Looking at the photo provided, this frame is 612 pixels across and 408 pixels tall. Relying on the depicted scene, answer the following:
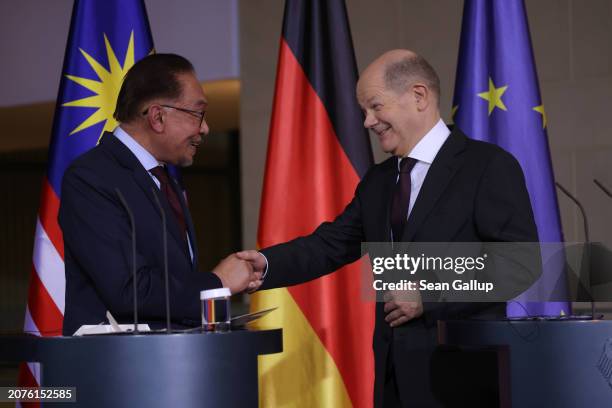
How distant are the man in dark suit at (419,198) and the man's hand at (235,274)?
8cm

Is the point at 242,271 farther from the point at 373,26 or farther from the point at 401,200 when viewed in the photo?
the point at 373,26

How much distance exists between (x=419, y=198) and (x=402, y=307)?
0.34 meters

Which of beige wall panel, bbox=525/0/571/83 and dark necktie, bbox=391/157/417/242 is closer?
dark necktie, bbox=391/157/417/242

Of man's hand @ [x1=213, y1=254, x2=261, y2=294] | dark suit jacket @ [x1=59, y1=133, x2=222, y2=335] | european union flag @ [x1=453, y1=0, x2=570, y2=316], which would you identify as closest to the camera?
dark suit jacket @ [x1=59, y1=133, x2=222, y2=335]

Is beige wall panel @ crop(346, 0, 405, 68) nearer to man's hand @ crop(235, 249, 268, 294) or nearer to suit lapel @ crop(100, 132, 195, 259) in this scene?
man's hand @ crop(235, 249, 268, 294)

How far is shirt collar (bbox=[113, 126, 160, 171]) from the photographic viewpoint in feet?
8.83

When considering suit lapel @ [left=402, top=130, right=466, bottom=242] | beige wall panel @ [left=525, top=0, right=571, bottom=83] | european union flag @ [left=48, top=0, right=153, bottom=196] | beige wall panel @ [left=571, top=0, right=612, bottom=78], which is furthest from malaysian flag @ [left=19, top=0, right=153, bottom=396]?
beige wall panel @ [left=571, top=0, right=612, bottom=78]

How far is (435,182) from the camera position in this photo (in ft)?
8.89

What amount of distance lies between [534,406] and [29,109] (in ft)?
17.1

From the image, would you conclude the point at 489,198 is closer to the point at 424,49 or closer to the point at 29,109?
the point at 424,49

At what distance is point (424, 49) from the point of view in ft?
15.7

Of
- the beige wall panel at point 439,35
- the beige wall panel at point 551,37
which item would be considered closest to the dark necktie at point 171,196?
the beige wall panel at point 439,35

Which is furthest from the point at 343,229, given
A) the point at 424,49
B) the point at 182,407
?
the point at 424,49

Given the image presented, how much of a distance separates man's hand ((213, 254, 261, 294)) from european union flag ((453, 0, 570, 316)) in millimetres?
1282
